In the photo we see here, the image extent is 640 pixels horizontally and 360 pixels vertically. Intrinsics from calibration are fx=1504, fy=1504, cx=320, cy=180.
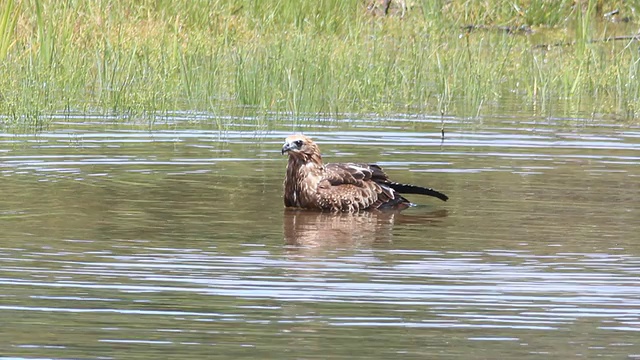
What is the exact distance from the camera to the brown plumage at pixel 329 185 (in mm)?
10461

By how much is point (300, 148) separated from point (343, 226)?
92 cm

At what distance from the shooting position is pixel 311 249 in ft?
28.6

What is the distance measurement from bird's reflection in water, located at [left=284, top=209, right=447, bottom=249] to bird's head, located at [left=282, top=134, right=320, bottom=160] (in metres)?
0.39

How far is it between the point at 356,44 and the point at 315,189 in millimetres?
8074

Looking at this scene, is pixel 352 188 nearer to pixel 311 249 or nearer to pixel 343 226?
pixel 343 226

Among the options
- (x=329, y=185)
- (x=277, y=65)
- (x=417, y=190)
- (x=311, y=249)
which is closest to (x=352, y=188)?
(x=329, y=185)

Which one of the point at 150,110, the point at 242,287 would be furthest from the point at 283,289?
the point at 150,110

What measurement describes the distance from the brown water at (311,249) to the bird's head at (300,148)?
413 millimetres

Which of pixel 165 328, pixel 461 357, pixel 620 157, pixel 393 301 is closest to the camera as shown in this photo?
pixel 461 357

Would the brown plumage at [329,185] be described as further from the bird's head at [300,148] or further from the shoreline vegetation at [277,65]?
the shoreline vegetation at [277,65]

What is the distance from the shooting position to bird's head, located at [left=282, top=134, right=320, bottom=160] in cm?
1052

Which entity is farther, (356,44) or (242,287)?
(356,44)

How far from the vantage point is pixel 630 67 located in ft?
57.7

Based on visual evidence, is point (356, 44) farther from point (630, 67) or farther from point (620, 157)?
point (620, 157)
